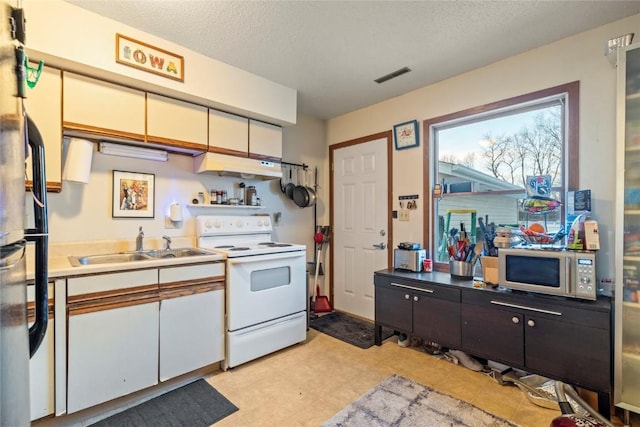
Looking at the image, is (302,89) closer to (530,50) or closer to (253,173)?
(253,173)

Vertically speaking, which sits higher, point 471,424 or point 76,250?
point 76,250

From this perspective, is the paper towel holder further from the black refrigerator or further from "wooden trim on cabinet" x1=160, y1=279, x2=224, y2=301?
the black refrigerator

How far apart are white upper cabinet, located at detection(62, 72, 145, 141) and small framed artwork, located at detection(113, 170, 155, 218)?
1.35 ft

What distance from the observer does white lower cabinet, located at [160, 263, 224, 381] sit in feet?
7.00

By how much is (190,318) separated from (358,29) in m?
2.42

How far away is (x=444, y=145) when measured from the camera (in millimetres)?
3104

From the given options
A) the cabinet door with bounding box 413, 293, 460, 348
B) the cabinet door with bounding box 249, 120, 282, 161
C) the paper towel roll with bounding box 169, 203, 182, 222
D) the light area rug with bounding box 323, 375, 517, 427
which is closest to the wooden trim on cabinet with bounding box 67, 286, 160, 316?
the paper towel roll with bounding box 169, 203, 182, 222

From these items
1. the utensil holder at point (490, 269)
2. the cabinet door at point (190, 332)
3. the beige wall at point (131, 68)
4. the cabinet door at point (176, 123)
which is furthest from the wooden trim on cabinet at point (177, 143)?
the utensil holder at point (490, 269)

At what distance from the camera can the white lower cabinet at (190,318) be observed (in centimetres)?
213

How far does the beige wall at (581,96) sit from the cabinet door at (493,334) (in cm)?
71

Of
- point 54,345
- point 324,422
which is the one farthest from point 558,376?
point 54,345

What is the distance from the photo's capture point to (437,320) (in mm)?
2514

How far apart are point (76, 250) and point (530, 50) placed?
12.7 feet

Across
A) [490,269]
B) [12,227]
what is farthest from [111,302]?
[490,269]
